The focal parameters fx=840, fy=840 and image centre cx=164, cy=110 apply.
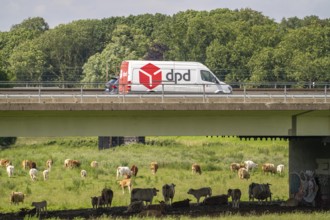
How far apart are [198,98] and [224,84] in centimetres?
802

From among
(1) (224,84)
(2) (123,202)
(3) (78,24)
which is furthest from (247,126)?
(3) (78,24)

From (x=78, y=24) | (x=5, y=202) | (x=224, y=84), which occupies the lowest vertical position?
(x=5, y=202)

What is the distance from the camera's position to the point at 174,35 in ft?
452

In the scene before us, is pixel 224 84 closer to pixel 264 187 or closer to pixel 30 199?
pixel 264 187

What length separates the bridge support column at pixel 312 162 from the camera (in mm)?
44375

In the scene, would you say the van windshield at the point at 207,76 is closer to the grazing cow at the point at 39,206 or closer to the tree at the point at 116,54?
the grazing cow at the point at 39,206

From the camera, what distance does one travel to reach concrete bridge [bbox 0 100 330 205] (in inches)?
1435

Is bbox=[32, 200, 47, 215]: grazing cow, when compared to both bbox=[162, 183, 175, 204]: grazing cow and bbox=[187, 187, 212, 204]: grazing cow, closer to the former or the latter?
bbox=[162, 183, 175, 204]: grazing cow

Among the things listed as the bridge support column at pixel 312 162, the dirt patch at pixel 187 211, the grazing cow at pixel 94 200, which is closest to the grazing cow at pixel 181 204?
the dirt patch at pixel 187 211

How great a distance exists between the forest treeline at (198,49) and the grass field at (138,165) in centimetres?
2262

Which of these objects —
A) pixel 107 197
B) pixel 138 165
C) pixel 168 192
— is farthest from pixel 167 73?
pixel 138 165

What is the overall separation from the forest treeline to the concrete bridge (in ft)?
212

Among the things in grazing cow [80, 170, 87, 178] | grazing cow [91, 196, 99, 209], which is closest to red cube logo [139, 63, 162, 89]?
grazing cow [91, 196, 99, 209]

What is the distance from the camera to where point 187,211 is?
41844 mm
